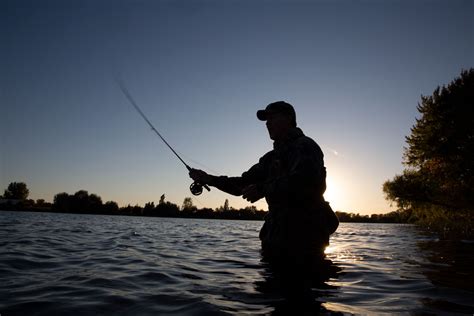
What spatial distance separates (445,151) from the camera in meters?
28.1

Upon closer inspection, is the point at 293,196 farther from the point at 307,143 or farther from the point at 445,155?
the point at 445,155

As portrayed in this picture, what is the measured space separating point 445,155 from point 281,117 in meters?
28.0

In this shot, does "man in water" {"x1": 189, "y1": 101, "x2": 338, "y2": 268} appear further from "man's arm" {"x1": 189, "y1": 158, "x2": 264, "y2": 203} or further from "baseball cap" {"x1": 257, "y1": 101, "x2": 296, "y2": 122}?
"man's arm" {"x1": 189, "y1": 158, "x2": 264, "y2": 203}

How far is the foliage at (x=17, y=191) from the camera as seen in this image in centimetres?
16312

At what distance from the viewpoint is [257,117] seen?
6.61 m

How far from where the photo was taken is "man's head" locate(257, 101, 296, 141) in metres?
6.21

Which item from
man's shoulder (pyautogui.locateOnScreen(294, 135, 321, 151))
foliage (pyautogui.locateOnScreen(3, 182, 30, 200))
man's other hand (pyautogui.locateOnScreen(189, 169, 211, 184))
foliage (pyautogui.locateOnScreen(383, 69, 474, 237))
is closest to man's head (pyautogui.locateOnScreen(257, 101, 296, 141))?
man's shoulder (pyautogui.locateOnScreen(294, 135, 321, 151))

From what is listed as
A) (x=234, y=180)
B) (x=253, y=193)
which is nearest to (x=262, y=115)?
(x=234, y=180)

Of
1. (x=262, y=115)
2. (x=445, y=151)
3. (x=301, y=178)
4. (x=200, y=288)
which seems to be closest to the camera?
(x=200, y=288)

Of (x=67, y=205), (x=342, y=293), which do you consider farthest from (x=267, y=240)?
(x=67, y=205)

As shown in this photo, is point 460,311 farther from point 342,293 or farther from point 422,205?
point 422,205

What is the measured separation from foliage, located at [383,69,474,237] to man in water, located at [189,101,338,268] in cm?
2682

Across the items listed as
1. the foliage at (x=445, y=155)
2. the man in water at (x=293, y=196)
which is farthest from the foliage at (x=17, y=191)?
the man in water at (x=293, y=196)

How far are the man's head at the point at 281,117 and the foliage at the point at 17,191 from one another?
630ft
